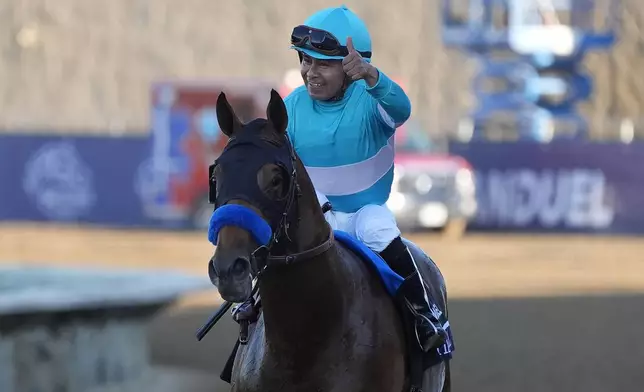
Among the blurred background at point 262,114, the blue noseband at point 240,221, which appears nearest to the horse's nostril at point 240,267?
the blue noseband at point 240,221

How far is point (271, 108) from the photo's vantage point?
3639 millimetres

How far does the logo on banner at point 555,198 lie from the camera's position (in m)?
21.0

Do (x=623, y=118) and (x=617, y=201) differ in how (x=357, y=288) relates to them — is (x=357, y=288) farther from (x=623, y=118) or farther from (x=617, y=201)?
(x=623, y=118)

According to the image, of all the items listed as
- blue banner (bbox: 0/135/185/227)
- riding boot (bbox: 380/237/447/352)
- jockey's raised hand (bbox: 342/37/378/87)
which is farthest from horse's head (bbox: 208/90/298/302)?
blue banner (bbox: 0/135/185/227)

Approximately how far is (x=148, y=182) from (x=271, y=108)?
60.2ft

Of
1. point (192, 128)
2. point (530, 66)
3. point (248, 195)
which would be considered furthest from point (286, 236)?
point (530, 66)

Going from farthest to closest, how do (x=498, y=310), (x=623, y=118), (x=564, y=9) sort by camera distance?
(x=623, y=118), (x=564, y=9), (x=498, y=310)

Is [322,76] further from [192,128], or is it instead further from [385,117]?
[192,128]

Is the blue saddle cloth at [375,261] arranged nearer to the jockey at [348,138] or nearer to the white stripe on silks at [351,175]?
the jockey at [348,138]

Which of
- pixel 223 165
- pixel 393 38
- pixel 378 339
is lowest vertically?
pixel 378 339

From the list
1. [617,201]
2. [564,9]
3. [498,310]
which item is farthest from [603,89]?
[498,310]

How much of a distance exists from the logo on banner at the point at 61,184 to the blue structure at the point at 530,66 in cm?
935

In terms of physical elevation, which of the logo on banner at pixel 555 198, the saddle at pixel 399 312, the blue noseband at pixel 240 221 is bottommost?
the logo on banner at pixel 555 198

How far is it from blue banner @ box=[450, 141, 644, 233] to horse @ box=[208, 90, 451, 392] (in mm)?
Answer: 16997
